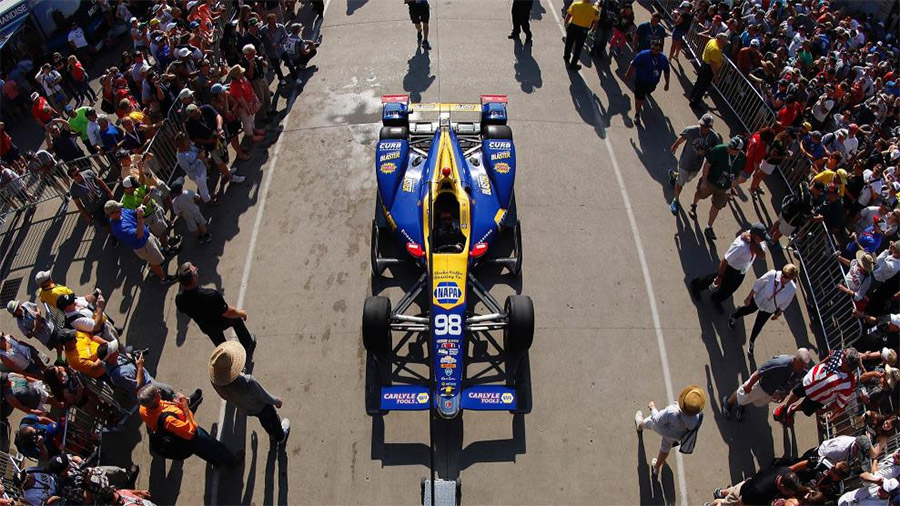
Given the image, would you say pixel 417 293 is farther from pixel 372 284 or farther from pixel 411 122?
pixel 411 122

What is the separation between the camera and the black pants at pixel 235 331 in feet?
23.0

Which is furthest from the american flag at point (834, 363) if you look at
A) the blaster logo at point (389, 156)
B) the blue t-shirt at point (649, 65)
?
the blue t-shirt at point (649, 65)

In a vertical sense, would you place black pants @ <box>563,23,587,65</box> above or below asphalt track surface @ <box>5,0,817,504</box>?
above

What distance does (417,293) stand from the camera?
7656mm

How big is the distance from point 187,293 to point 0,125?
254 inches

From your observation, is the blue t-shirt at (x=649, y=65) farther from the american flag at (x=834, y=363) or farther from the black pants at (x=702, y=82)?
the american flag at (x=834, y=363)

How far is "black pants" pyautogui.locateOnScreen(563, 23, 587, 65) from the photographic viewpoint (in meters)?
12.6

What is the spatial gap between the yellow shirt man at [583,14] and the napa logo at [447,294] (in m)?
8.30

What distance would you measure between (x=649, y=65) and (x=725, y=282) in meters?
5.11

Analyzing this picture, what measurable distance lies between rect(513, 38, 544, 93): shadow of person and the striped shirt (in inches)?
335

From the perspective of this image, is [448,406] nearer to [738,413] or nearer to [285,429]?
[285,429]

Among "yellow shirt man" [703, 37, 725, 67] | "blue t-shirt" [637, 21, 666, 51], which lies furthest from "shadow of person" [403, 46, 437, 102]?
"yellow shirt man" [703, 37, 725, 67]

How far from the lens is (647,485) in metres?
6.52

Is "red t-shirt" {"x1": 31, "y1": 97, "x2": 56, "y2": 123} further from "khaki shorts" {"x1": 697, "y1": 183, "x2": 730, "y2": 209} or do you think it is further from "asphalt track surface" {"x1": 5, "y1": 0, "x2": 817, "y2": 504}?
"khaki shorts" {"x1": 697, "y1": 183, "x2": 730, "y2": 209}
